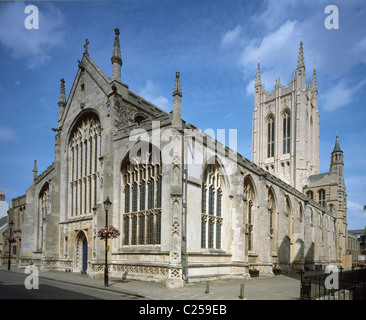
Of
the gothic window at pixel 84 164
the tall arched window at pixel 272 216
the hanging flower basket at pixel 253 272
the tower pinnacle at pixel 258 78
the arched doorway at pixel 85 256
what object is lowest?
the hanging flower basket at pixel 253 272

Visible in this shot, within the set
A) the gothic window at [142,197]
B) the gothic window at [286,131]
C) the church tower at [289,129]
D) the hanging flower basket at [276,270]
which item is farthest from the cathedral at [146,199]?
the gothic window at [286,131]

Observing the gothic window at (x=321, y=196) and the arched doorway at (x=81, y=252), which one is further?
the gothic window at (x=321, y=196)

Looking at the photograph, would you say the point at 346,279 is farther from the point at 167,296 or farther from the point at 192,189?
the point at 167,296

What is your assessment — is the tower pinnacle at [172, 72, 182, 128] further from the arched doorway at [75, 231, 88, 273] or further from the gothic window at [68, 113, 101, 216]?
the arched doorway at [75, 231, 88, 273]

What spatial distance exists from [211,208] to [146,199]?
16.7 ft

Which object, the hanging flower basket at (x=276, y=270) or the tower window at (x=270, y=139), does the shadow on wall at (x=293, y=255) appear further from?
the tower window at (x=270, y=139)

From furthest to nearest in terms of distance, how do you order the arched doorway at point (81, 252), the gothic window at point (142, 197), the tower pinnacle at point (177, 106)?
the arched doorway at point (81, 252)
the gothic window at point (142, 197)
the tower pinnacle at point (177, 106)

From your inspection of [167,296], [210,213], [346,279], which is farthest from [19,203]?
[346,279]

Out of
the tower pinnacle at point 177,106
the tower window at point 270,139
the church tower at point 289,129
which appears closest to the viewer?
the tower pinnacle at point 177,106

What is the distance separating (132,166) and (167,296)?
11593 mm

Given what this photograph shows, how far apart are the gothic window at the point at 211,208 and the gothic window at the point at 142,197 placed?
3.54 metres

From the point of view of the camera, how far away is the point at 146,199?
932 inches

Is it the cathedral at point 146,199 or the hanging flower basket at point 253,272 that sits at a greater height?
the cathedral at point 146,199

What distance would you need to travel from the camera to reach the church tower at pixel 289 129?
7262 centimetres
